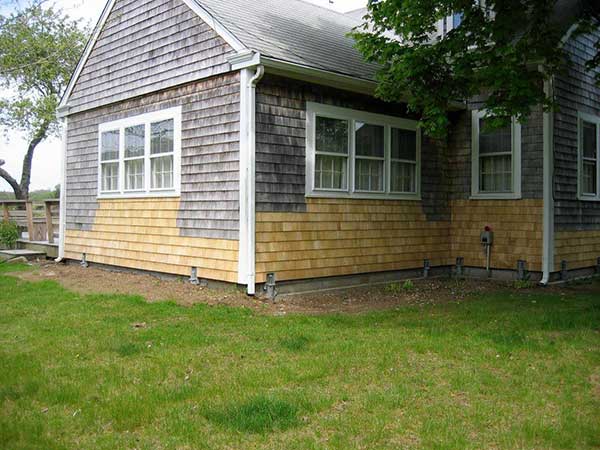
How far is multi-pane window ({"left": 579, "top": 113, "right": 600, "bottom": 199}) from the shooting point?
12.2 m

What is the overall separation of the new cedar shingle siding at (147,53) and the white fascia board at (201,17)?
9 centimetres

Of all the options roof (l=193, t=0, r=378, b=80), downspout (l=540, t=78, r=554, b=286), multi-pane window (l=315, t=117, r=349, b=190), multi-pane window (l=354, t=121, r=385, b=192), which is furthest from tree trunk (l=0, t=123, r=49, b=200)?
downspout (l=540, t=78, r=554, b=286)

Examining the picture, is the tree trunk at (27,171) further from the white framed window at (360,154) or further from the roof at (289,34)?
the white framed window at (360,154)

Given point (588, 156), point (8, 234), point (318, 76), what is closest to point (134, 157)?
point (318, 76)

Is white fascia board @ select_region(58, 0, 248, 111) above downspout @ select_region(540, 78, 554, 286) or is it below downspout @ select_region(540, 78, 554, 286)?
above

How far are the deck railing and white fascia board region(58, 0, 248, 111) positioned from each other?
2600 millimetres

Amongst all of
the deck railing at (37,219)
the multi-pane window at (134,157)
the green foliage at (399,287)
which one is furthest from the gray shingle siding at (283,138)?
the deck railing at (37,219)

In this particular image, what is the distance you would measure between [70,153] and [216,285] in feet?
21.1

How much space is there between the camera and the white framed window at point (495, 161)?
455 inches

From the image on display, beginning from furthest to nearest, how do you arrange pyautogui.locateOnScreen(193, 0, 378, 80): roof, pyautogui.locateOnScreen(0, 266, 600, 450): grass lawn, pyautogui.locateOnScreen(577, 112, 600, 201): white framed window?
pyautogui.locateOnScreen(577, 112, 600, 201): white framed window
pyautogui.locateOnScreen(193, 0, 378, 80): roof
pyautogui.locateOnScreen(0, 266, 600, 450): grass lawn

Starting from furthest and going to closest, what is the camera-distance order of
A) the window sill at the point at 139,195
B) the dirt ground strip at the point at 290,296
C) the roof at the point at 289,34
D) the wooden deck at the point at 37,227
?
1. the wooden deck at the point at 37,227
2. the window sill at the point at 139,195
3. the roof at the point at 289,34
4. the dirt ground strip at the point at 290,296

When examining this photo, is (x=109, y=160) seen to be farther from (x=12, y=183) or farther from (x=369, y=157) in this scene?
(x=12, y=183)

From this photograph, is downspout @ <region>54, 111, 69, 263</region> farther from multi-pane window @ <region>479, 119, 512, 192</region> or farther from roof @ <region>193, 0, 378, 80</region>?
multi-pane window @ <region>479, 119, 512, 192</region>

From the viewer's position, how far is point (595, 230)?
1280 centimetres
